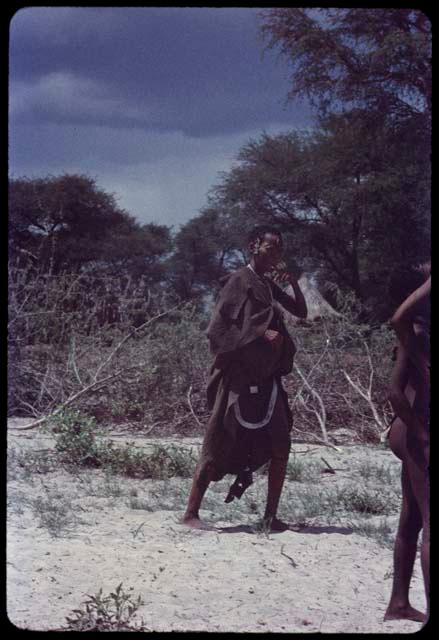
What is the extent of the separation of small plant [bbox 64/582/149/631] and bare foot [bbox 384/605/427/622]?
1064 mm

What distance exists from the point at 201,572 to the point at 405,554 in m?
1.22

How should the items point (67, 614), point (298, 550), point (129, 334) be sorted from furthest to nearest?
point (129, 334)
point (298, 550)
point (67, 614)

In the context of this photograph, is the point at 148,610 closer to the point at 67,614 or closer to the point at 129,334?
the point at 67,614

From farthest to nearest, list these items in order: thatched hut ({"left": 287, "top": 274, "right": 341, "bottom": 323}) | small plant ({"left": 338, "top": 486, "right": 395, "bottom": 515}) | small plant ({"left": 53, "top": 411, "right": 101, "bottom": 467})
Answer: thatched hut ({"left": 287, "top": 274, "right": 341, "bottom": 323}) → small plant ({"left": 53, "top": 411, "right": 101, "bottom": 467}) → small plant ({"left": 338, "top": 486, "right": 395, "bottom": 515})

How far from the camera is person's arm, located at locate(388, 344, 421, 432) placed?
3.20 meters

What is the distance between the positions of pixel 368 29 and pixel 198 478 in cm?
804

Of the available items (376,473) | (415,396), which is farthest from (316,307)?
(415,396)

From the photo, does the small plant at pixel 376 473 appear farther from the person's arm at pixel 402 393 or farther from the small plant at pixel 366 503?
the person's arm at pixel 402 393

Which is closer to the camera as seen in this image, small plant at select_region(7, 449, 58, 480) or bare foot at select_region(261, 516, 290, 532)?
bare foot at select_region(261, 516, 290, 532)

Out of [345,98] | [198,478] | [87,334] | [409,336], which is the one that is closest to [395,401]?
[409,336]

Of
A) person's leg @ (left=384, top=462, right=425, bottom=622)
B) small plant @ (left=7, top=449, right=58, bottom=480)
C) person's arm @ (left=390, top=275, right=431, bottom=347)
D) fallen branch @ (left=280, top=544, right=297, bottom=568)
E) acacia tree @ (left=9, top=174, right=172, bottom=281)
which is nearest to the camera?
person's arm @ (left=390, top=275, right=431, bottom=347)

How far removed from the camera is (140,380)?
9773 millimetres

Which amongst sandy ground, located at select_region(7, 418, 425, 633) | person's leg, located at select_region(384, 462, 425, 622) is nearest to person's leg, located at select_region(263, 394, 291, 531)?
sandy ground, located at select_region(7, 418, 425, 633)

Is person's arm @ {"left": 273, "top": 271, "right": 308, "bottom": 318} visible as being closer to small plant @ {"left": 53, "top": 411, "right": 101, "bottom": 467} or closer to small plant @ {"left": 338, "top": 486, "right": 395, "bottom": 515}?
small plant @ {"left": 338, "top": 486, "right": 395, "bottom": 515}
